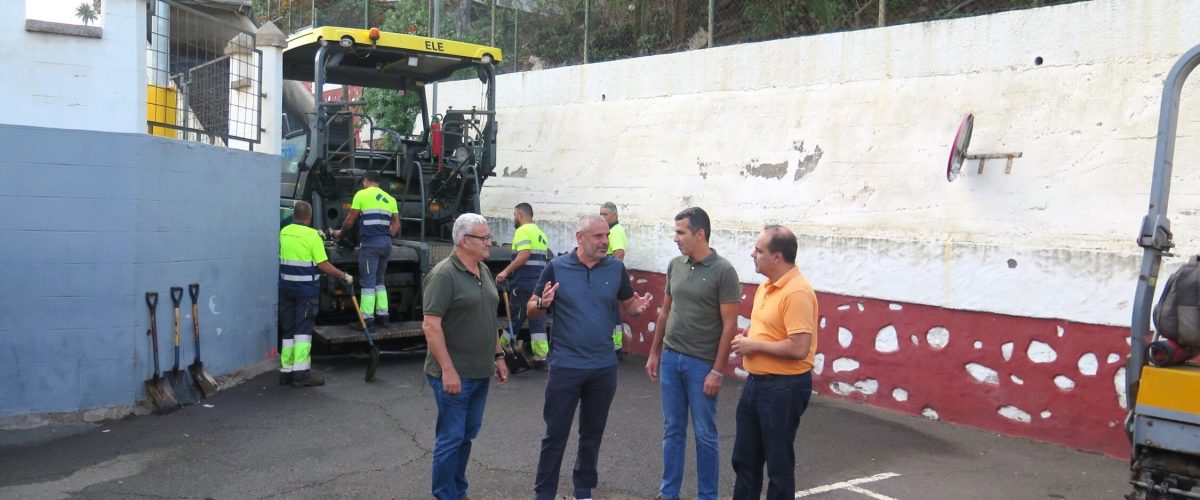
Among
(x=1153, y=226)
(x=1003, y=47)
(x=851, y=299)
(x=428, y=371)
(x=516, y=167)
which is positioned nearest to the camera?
(x=1153, y=226)

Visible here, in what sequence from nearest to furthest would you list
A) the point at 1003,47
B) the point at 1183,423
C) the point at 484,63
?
1. the point at 1183,423
2. the point at 1003,47
3. the point at 484,63

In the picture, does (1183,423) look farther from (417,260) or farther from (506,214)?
(506,214)

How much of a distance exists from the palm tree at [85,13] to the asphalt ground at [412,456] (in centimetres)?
296

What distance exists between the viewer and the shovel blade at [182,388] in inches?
297

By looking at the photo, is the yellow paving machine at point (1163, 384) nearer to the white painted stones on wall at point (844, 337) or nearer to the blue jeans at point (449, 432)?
the blue jeans at point (449, 432)

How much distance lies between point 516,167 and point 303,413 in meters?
5.63

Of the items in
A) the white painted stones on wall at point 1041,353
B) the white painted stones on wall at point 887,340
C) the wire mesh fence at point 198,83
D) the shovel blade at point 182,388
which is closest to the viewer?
the white painted stones on wall at point 1041,353

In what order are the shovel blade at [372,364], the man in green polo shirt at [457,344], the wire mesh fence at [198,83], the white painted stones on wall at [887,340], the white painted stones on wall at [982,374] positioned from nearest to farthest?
the man in green polo shirt at [457,344] → the white painted stones on wall at [982,374] → the white painted stones on wall at [887,340] → the wire mesh fence at [198,83] → the shovel blade at [372,364]

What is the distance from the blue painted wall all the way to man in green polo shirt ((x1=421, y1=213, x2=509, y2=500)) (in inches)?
135

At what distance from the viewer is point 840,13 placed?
10.0 meters

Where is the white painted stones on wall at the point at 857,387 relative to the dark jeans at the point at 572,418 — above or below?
below

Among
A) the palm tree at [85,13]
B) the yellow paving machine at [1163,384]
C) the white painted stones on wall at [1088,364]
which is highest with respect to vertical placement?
the palm tree at [85,13]

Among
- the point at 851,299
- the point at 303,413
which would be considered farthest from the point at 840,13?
the point at 303,413

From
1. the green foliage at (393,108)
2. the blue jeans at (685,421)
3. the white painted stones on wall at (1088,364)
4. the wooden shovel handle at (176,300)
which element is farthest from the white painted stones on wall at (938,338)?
the green foliage at (393,108)
